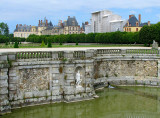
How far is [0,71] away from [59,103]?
4.01m

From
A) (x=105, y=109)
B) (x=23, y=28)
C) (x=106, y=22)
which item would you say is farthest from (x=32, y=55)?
(x=23, y=28)

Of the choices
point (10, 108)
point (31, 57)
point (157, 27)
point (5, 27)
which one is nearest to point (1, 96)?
point (10, 108)

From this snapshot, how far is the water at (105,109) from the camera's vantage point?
1177 cm

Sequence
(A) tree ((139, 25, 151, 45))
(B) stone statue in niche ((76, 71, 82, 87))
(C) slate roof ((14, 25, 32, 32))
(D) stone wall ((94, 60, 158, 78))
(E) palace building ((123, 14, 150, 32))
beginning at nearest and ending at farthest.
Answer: (B) stone statue in niche ((76, 71, 82, 87))
(D) stone wall ((94, 60, 158, 78))
(A) tree ((139, 25, 151, 45))
(E) palace building ((123, 14, 150, 32))
(C) slate roof ((14, 25, 32, 32))

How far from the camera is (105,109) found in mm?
12703

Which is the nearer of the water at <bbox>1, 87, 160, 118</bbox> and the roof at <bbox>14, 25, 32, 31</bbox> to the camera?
the water at <bbox>1, 87, 160, 118</bbox>

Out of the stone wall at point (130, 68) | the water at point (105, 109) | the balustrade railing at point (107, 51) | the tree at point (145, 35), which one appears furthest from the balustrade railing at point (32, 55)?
the tree at point (145, 35)

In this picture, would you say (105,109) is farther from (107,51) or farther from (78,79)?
(107,51)

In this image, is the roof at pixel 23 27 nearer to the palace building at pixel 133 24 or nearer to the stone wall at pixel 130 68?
the palace building at pixel 133 24

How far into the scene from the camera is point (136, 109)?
41.6 ft

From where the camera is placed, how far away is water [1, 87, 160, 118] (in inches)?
464

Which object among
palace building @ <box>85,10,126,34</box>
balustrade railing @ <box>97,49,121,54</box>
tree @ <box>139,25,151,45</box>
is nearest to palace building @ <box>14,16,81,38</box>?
palace building @ <box>85,10,126,34</box>

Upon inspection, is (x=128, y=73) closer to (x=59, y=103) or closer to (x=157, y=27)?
(x=59, y=103)

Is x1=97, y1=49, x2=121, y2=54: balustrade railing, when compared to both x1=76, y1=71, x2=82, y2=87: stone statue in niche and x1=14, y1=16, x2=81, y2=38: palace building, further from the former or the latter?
x1=14, y1=16, x2=81, y2=38: palace building
